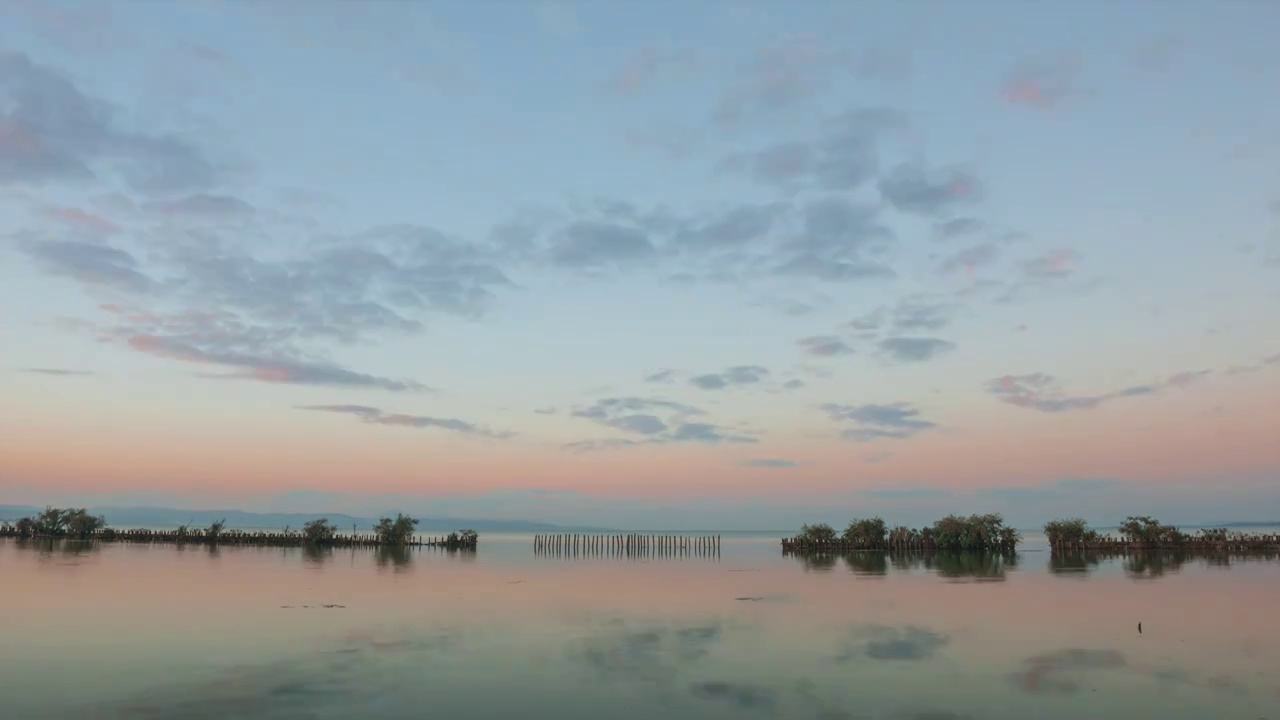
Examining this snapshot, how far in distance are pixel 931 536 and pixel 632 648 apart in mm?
72582

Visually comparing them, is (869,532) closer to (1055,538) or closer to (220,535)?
(1055,538)

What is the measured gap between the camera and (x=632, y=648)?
30.0 meters

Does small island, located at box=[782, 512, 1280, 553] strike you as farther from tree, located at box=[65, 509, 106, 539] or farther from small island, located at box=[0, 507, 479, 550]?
tree, located at box=[65, 509, 106, 539]

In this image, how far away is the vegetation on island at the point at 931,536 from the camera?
91.1 metres

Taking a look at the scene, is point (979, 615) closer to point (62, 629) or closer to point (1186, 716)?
point (1186, 716)

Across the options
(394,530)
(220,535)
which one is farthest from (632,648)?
(220,535)

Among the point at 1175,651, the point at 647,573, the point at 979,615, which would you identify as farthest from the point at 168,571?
the point at 1175,651

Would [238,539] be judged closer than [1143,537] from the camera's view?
No

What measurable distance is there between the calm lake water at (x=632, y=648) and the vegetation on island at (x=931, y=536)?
107 feet

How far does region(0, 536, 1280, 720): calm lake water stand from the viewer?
21.7 m

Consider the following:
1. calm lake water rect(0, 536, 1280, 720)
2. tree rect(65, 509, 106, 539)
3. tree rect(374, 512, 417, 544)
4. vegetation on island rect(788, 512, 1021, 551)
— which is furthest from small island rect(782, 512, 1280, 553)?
tree rect(65, 509, 106, 539)

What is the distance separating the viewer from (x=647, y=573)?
69625 mm

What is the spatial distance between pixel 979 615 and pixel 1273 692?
16.3m

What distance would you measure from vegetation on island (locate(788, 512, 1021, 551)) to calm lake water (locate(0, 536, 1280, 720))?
107ft
